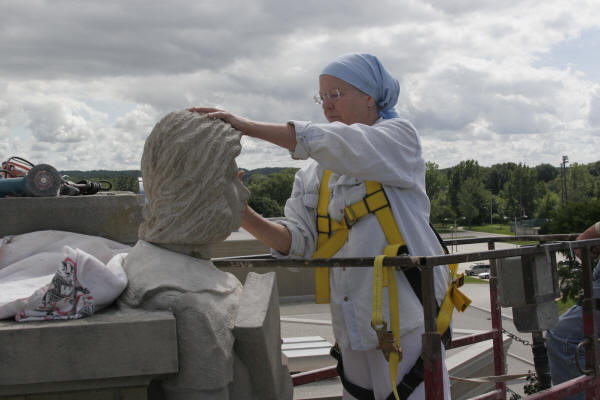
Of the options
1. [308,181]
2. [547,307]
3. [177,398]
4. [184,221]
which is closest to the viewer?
[177,398]

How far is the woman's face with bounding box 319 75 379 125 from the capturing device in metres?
2.79

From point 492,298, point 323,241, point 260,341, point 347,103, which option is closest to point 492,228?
point 492,298

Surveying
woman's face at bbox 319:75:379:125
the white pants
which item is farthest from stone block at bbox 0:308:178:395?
woman's face at bbox 319:75:379:125

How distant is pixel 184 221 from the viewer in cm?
229

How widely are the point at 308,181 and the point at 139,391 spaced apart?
4.77 feet

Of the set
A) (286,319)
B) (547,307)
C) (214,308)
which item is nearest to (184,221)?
(214,308)

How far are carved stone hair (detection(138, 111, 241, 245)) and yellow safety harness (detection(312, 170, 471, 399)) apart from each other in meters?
0.66

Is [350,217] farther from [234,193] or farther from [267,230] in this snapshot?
[234,193]

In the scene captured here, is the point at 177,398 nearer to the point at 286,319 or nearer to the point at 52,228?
the point at 52,228

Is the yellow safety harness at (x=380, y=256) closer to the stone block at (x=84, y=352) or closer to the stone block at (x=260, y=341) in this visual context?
the stone block at (x=260, y=341)

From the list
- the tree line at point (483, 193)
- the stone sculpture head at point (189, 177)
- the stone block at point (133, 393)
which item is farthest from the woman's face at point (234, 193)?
the tree line at point (483, 193)

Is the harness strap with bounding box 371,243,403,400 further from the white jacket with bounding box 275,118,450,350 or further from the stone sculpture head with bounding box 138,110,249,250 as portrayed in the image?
the stone sculpture head with bounding box 138,110,249,250

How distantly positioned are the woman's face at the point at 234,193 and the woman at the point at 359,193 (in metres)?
0.19

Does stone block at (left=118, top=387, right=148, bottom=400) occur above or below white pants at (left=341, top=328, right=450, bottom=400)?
above
